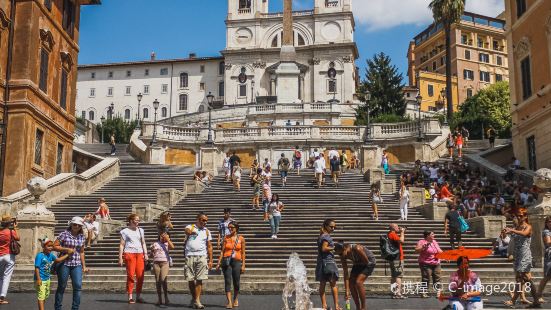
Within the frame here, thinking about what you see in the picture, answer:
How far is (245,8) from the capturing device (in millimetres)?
99688

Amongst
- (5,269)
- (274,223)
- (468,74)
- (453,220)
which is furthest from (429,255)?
(468,74)

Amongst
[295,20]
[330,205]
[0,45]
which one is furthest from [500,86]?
[0,45]

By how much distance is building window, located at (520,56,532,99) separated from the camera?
30.5 meters

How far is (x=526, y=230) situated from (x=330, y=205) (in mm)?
12739

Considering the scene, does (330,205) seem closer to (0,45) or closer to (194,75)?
(0,45)

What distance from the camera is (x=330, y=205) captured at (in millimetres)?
25391

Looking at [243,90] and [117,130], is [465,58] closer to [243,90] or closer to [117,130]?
[243,90]

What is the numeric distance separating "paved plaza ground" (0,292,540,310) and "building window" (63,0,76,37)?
20942mm

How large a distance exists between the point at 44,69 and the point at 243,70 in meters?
66.4

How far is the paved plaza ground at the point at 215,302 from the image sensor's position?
1306 cm

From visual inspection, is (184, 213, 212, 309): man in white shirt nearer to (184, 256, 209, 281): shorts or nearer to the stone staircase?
(184, 256, 209, 281): shorts

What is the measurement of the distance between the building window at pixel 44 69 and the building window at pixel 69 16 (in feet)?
11.0

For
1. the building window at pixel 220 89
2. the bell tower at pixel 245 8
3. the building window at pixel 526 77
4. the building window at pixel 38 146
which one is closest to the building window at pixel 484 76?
the bell tower at pixel 245 8

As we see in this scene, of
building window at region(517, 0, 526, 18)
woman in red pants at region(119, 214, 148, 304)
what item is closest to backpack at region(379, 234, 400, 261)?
woman in red pants at region(119, 214, 148, 304)
